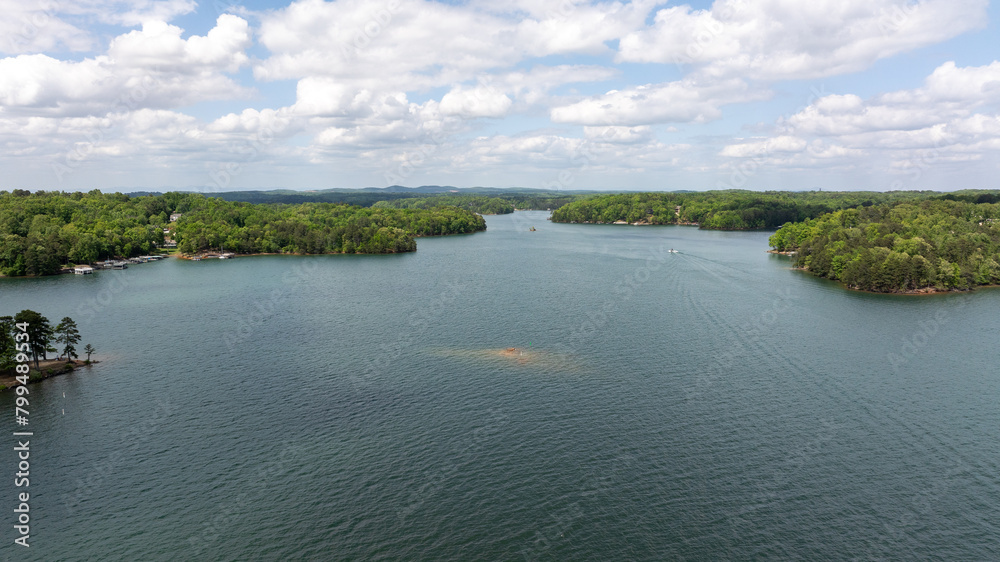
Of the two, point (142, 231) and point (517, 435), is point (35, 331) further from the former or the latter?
point (142, 231)

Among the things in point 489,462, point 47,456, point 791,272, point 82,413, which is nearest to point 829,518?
point 489,462

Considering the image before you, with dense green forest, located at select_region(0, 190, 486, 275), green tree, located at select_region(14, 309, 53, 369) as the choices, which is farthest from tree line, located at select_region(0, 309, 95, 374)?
dense green forest, located at select_region(0, 190, 486, 275)

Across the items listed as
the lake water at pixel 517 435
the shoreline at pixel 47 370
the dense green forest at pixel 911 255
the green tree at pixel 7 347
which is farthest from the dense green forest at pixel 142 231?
the dense green forest at pixel 911 255

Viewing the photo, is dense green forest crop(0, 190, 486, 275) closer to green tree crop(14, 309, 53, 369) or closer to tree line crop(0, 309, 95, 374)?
tree line crop(0, 309, 95, 374)

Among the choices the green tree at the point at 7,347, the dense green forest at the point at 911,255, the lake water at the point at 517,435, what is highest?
the dense green forest at the point at 911,255

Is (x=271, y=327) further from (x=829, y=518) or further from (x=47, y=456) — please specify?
(x=829, y=518)

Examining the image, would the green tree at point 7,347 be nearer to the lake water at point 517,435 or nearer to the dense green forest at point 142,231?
the lake water at point 517,435

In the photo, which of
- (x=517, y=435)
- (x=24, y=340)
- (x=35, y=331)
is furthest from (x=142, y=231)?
(x=517, y=435)
